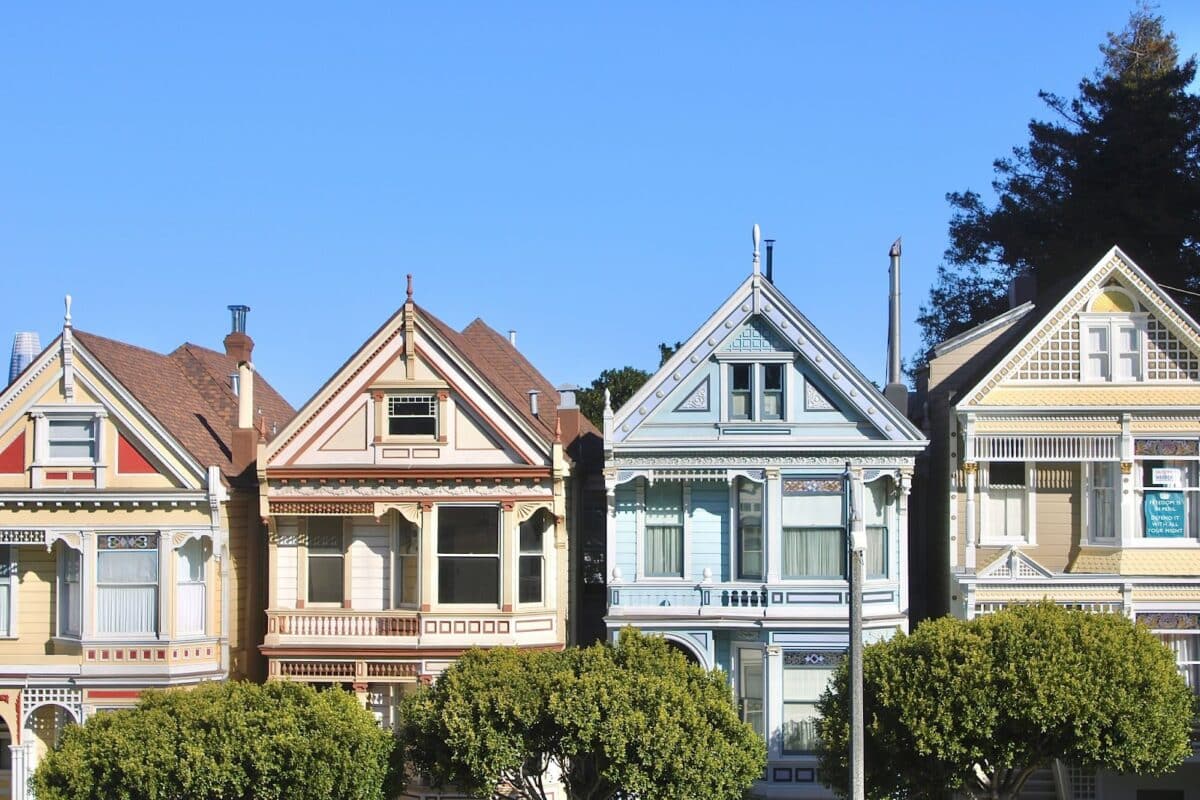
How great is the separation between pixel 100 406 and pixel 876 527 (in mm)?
17552

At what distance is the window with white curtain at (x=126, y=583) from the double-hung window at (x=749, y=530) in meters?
13.1

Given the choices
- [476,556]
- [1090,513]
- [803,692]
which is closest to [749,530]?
[803,692]

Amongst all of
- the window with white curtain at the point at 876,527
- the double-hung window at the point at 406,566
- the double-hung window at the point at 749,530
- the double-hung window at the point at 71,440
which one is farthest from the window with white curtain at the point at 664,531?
the double-hung window at the point at 71,440

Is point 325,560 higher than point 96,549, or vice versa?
point 96,549

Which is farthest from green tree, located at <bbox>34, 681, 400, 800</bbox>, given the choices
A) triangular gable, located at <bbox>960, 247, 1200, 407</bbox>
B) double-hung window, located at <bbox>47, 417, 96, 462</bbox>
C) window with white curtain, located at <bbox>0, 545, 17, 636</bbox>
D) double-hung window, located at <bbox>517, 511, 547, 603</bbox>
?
triangular gable, located at <bbox>960, 247, 1200, 407</bbox>

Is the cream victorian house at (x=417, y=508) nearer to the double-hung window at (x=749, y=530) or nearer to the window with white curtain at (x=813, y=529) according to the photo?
the double-hung window at (x=749, y=530)

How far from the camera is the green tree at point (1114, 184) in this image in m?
49.2

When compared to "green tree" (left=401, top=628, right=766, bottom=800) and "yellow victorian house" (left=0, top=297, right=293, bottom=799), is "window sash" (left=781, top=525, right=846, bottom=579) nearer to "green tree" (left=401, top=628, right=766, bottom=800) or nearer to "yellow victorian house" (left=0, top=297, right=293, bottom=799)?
"green tree" (left=401, top=628, right=766, bottom=800)

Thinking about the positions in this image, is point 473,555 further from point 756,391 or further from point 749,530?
point 756,391

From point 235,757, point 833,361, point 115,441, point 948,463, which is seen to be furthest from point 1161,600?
point 115,441

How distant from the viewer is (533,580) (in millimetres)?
33906

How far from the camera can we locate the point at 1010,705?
1094 inches

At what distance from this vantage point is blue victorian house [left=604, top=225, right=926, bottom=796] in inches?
1271

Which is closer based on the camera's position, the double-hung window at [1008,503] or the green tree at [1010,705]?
the green tree at [1010,705]
